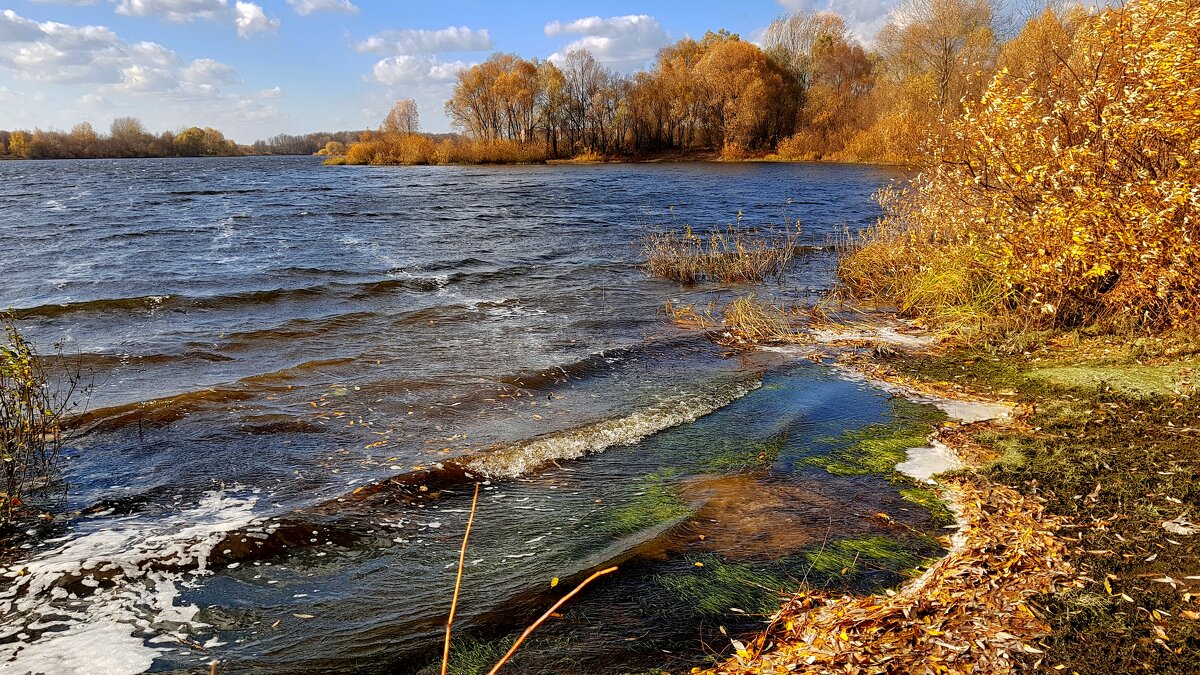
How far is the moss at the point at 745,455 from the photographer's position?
6.41m

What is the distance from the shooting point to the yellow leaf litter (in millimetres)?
3492

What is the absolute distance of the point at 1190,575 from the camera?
3.94 meters

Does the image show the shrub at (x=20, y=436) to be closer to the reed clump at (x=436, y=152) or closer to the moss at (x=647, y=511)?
the moss at (x=647, y=511)

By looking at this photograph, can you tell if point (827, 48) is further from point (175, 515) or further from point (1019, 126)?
point (175, 515)

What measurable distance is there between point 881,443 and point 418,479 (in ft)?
14.1

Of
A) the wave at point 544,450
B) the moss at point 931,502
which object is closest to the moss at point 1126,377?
the moss at point 931,502

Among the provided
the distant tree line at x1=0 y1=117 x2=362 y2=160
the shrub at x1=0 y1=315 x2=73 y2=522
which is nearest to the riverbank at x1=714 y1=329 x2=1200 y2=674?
the shrub at x1=0 y1=315 x2=73 y2=522

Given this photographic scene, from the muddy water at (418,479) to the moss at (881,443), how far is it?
0.29 feet

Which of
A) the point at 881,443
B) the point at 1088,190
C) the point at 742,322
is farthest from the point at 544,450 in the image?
the point at 1088,190

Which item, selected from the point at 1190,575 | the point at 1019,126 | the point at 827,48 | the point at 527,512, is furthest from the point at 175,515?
the point at 827,48

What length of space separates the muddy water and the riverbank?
1.49ft

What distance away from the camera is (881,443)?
22.0 feet

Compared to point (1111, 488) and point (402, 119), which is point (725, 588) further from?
point (402, 119)

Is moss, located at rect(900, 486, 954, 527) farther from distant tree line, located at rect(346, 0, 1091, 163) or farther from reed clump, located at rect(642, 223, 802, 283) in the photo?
distant tree line, located at rect(346, 0, 1091, 163)
